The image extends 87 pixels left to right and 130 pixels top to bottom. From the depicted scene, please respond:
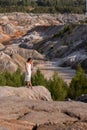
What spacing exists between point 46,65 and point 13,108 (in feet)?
121

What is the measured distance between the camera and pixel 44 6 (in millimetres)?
159500

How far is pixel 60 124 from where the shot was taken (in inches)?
370

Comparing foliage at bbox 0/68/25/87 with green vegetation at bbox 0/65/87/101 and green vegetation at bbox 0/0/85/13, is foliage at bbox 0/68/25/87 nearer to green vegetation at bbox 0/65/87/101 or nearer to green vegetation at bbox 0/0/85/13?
green vegetation at bbox 0/65/87/101

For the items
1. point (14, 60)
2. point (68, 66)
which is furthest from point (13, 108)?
point (68, 66)

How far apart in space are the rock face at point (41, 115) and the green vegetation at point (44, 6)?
423 feet

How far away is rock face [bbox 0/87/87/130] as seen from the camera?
365 inches

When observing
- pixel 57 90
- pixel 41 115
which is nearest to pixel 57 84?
pixel 57 90

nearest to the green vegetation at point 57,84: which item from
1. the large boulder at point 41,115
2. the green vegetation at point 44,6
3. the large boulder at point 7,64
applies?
the large boulder at point 41,115

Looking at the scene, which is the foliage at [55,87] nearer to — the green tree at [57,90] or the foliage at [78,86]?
the green tree at [57,90]

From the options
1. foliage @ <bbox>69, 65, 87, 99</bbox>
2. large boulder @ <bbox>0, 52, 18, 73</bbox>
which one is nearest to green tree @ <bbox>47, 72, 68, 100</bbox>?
foliage @ <bbox>69, 65, 87, 99</bbox>

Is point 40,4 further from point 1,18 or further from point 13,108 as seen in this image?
point 13,108

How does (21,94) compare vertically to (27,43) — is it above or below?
above

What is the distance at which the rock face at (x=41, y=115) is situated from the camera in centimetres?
928

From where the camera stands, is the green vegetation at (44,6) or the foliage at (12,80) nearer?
the foliage at (12,80)
